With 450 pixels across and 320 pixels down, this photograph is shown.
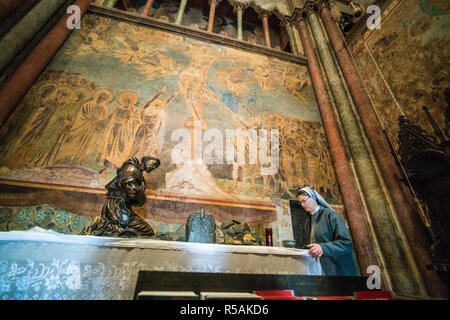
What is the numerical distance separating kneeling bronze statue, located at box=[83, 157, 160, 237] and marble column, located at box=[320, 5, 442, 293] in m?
4.32

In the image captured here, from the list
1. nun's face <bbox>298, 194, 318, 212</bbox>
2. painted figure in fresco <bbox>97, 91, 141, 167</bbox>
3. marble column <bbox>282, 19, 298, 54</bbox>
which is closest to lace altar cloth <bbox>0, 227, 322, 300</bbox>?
nun's face <bbox>298, 194, 318, 212</bbox>

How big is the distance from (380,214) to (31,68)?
7.12m

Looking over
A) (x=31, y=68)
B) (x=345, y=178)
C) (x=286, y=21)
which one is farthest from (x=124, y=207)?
(x=286, y=21)

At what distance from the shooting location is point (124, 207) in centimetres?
263

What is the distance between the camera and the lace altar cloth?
1549mm

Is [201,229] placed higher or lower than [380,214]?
lower

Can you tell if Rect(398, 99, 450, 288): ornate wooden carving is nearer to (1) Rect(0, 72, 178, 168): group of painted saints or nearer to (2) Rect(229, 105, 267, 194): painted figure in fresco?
(2) Rect(229, 105, 267, 194): painted figure in fresco

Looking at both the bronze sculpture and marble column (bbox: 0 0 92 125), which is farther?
marble column (bbox: 0 0 92 125)

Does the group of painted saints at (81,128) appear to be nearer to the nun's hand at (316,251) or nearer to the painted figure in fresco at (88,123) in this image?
the painted figure in fresco at (88,123)

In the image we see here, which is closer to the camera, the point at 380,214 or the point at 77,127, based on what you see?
the point at 77,127

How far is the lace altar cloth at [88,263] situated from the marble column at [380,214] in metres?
2.84

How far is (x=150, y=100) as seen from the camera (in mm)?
4332

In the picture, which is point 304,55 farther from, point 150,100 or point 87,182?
point 87,182

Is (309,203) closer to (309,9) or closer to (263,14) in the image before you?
(309,9)
